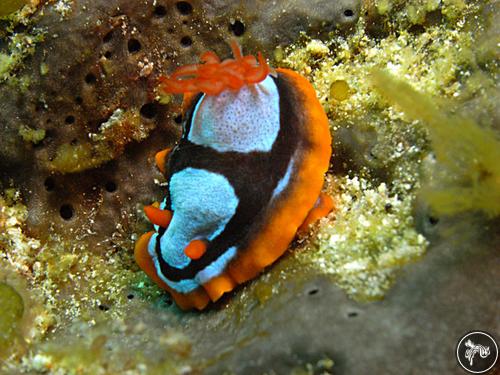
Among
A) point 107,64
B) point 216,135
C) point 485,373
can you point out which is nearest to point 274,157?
point 216,135

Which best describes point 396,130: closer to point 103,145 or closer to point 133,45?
point 133,45

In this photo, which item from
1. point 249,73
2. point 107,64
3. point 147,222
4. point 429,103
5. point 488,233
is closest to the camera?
point 488,233

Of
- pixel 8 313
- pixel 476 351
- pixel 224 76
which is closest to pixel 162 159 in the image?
pixel 224 76

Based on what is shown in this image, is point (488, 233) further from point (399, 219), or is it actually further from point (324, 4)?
point (324, 4)

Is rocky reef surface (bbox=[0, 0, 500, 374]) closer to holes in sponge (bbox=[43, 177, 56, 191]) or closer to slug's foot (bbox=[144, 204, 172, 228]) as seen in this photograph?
holes in sponge (bbox=[43, 177, 56, 191])

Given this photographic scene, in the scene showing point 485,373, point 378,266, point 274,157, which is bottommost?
point 485,373

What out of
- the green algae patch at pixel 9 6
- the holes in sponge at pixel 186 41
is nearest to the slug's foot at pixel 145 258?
the holes in sponge at pixel 186 41
